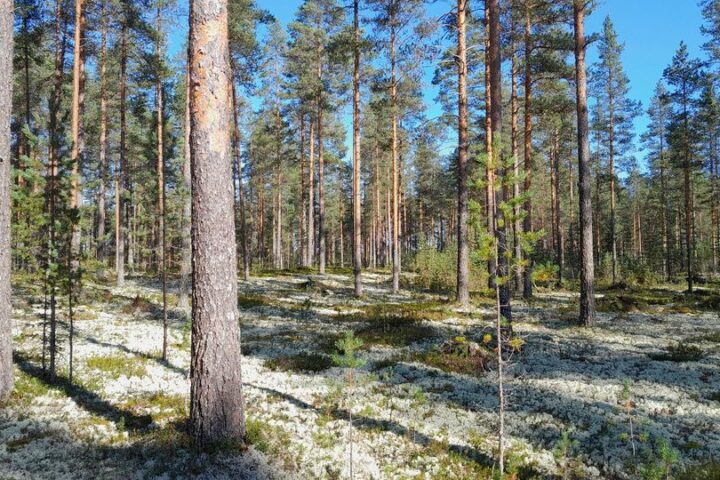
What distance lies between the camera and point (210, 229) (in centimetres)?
558

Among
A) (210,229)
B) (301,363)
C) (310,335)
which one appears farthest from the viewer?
(310,335)

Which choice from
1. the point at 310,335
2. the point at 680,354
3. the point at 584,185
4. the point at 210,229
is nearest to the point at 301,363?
the point at 310,335

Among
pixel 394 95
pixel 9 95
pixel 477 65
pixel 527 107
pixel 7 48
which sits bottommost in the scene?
pixel 9 95

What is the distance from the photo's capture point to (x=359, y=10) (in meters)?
20.8

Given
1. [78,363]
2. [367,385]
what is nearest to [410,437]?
[367,385]

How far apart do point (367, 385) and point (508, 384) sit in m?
2.94

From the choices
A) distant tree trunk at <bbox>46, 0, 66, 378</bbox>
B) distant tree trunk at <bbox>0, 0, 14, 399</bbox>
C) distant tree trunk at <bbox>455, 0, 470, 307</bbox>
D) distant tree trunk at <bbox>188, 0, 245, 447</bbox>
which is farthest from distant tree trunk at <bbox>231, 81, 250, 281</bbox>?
distant tree trunk at <bbox>188, 0, 245, 447</bbox>

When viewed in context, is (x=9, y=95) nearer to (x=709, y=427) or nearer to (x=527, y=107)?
(x=709, y=427)

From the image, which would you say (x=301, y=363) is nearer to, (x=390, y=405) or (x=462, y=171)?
(x=390, y=405)

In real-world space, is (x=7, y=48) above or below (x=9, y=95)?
above

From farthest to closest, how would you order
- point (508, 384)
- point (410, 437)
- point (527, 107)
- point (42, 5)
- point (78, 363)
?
point (527, 107) < point (42, 5) < point (78, 363) < point (508, 384) < point (410, 437)

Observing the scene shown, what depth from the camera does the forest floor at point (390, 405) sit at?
5457 mm

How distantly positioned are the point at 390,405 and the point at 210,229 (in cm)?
457

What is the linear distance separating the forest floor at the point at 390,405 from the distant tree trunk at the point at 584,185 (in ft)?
3.60
